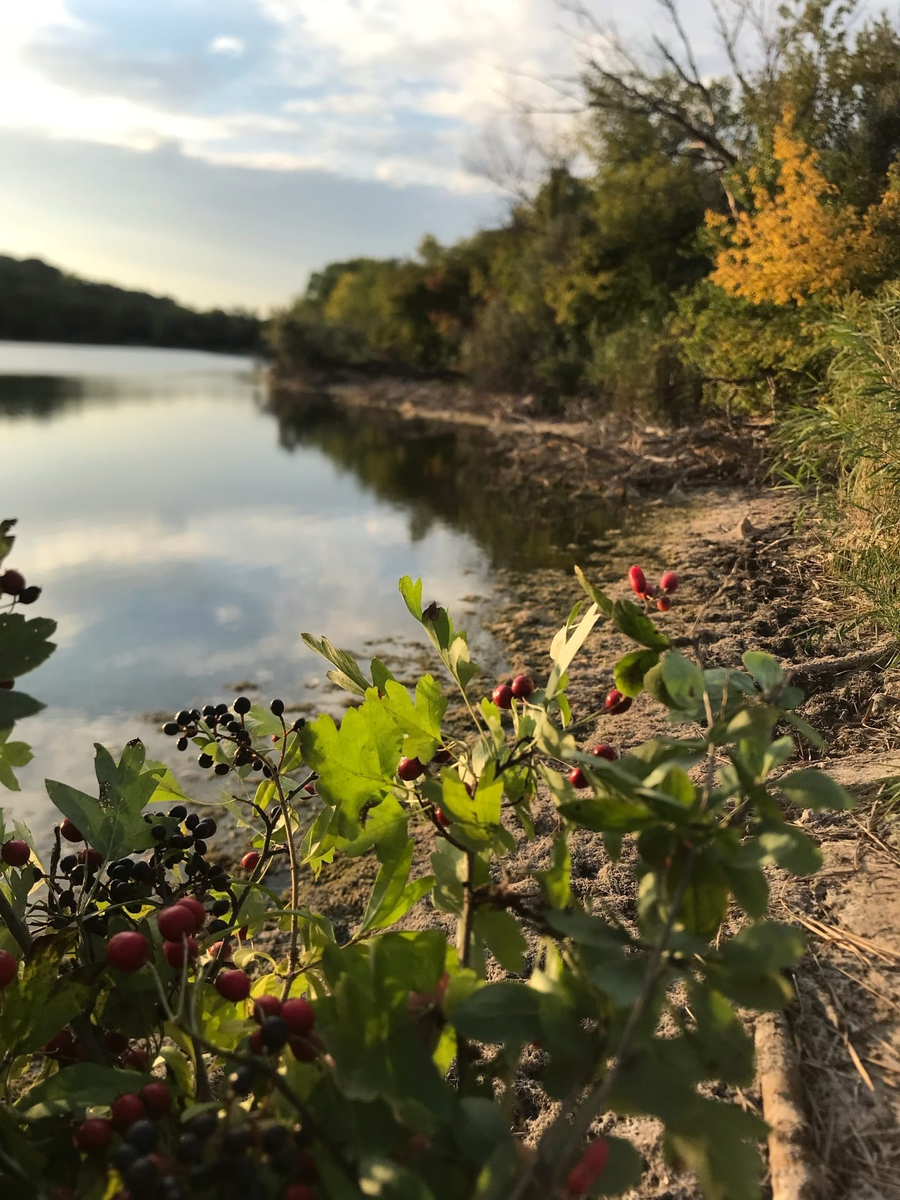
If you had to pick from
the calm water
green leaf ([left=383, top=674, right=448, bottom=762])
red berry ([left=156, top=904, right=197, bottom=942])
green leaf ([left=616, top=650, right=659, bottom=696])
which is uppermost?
green leaf ([left=616, top=650, right=659, bottom=696])

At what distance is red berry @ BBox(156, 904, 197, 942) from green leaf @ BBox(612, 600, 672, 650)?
59 centimetres

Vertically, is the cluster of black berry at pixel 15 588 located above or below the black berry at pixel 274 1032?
above

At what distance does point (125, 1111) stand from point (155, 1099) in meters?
0.03

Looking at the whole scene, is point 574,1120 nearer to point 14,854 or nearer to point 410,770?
point 410,770

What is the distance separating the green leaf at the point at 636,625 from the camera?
35.4 inches

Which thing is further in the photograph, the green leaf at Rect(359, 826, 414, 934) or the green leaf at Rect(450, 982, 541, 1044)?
the green leaf at Rect(359, 826, 414, 934)

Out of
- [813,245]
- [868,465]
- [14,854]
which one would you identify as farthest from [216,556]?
[813,245]

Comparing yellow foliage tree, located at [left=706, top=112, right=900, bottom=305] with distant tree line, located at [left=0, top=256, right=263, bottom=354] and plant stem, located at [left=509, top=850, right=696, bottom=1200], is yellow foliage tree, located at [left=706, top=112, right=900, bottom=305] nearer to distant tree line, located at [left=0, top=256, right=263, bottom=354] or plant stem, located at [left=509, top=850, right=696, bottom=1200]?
plant stem, located at [left=509, top=850, right=696, bottom=1200]

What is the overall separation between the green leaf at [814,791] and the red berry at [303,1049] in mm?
504

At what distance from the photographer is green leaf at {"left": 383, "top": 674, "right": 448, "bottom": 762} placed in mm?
1008

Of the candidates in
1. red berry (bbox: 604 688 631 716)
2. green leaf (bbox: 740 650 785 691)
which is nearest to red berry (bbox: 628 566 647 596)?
red berry (bbox: 604 688 631 716)

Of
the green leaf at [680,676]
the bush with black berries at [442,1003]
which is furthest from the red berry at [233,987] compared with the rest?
the green leaf at [680,676]

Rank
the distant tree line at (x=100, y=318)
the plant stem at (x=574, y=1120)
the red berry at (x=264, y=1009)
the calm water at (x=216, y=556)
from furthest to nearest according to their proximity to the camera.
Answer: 1. the distant tree line at (x=100, y=318)
2. the calm water at (x=216, y=556)
3. the red berry at (x=264, y=1009)
4. the plant stem at (x=574, y=1120)

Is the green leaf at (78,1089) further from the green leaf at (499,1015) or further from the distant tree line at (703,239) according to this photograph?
the distant tree line at (703,239)
